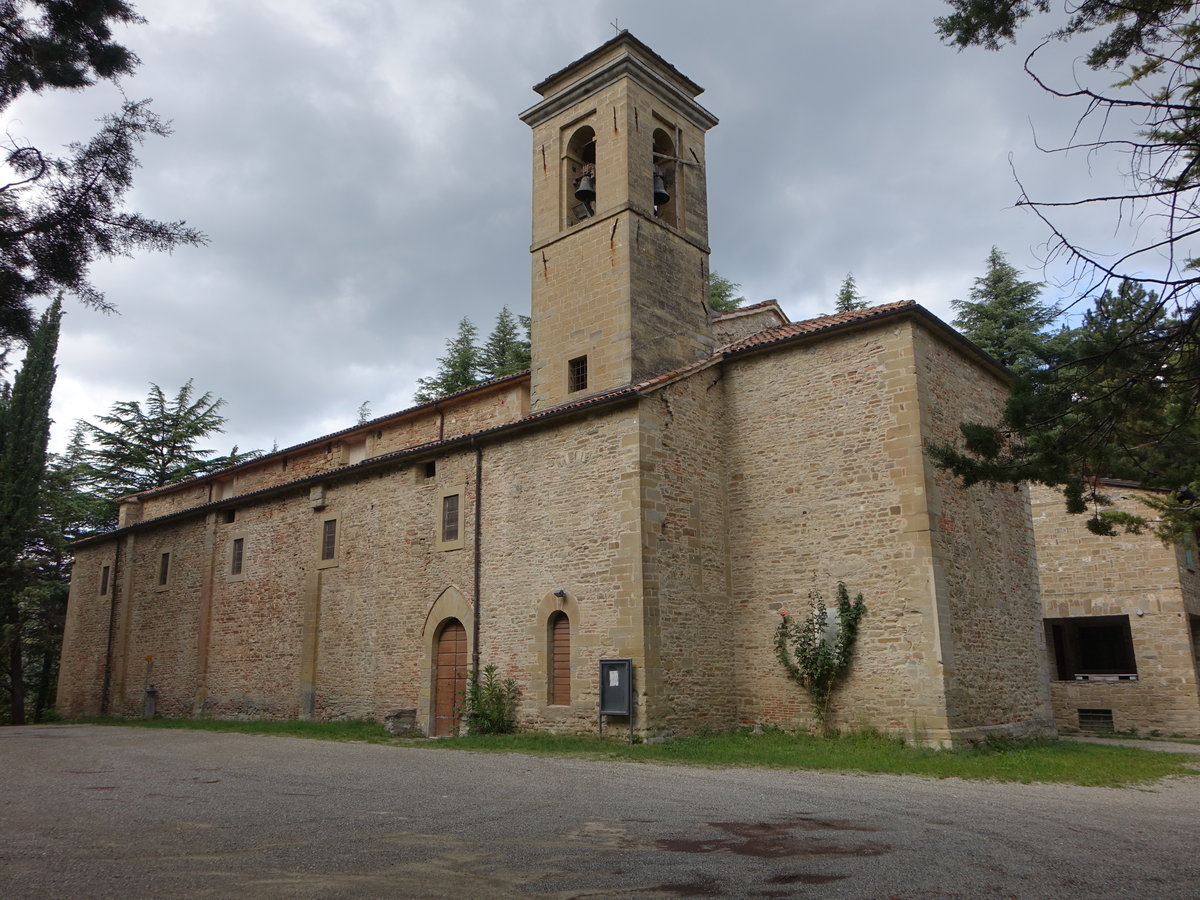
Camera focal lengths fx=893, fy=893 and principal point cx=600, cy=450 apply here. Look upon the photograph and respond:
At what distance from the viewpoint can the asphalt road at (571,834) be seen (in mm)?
5441

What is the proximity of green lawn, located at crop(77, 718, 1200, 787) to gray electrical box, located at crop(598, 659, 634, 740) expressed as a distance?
48 cm

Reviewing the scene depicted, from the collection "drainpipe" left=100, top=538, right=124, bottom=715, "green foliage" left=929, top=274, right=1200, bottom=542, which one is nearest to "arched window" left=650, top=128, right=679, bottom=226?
"green foliage" left=929, top=274, right=1200, bottom=542

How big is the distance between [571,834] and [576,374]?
13.6 metres

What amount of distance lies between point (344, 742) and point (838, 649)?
29.4 feet

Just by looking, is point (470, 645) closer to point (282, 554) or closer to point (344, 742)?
point (344, 742)

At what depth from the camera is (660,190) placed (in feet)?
65.7

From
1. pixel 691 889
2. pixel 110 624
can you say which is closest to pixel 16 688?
pixel 110 624

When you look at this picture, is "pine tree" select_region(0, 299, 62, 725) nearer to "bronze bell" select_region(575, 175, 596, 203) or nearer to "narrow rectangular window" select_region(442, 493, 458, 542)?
"narrow rectangular window" select_region(442, 493, 458, 542)

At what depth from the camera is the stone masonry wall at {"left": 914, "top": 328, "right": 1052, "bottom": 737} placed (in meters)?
14.4

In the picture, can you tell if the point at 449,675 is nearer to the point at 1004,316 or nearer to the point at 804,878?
the point at 804,878

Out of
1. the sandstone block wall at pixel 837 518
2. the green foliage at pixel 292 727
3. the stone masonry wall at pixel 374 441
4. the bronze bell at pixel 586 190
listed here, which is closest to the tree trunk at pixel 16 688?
the green foliage at pixel 292 727

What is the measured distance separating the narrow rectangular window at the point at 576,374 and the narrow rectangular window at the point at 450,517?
3.52 meters

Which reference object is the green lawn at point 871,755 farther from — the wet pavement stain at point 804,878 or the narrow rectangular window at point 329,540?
the wet pavement stain at point 804,878

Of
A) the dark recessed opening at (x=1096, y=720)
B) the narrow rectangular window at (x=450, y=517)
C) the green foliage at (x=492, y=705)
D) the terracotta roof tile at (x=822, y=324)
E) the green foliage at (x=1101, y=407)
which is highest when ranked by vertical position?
the terracotta roof tile at (x=822, y=324)
